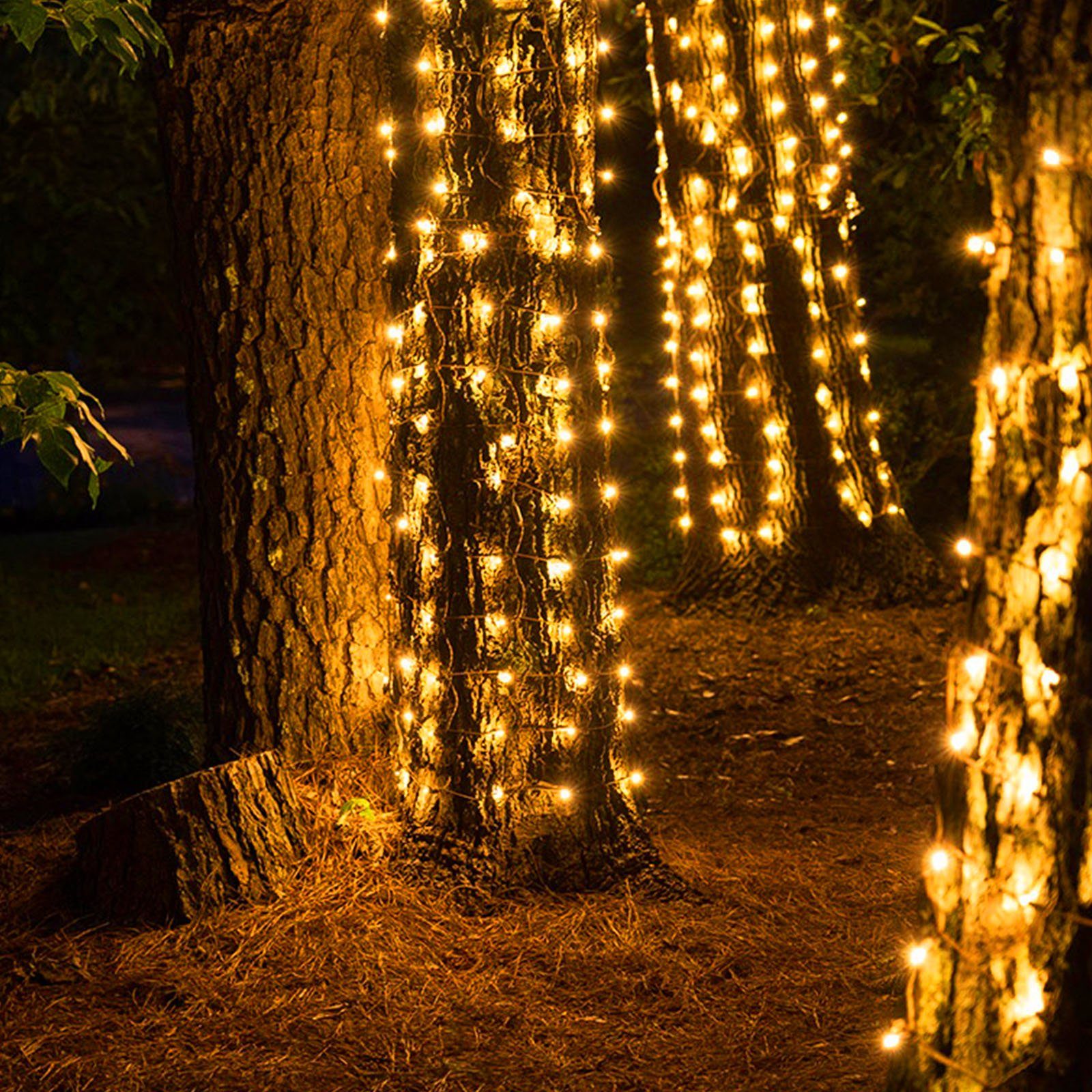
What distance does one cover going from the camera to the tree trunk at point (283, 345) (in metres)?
5.14

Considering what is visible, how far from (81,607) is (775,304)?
5.60 metres

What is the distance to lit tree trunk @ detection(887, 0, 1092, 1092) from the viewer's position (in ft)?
8.61

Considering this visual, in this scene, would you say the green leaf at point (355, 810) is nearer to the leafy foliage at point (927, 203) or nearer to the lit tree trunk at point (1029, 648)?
the lit tree trunk at point (1029, 648)

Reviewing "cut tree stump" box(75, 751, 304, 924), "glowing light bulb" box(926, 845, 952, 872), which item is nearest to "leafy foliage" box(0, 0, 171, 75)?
"cut tree stump" box(75, 751, 304, 924)

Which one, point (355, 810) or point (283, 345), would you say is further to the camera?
point (283, 345)

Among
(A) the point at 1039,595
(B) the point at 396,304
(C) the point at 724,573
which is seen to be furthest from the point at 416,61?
(C) the point at 724,573

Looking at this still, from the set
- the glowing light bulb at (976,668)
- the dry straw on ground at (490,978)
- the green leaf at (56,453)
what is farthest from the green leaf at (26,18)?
the glowing light bulb at (976,668)

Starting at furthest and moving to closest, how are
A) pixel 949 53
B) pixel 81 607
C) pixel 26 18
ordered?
pixel 81 607, pixel 949 53, pixel 26 18

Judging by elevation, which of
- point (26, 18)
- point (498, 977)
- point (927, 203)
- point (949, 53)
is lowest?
point (498, 977)

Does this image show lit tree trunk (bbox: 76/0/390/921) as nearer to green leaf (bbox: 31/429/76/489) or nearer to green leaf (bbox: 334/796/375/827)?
green leaf (bbox: 334/796/375/827)

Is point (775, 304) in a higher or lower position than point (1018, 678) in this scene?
higher

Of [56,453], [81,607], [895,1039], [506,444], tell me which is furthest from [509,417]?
[81,607]

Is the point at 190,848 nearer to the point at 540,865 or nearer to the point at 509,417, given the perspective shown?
the point at 540,865

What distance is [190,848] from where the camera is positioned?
4.58 m
